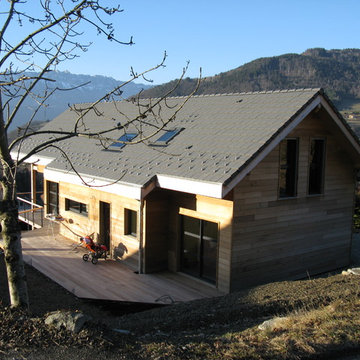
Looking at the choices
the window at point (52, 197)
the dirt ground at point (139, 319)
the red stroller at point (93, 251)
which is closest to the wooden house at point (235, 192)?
the red stroller at point (93, 251)

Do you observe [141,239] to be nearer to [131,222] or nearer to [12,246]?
[131,222]

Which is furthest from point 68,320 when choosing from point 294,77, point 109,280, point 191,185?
point 294,77

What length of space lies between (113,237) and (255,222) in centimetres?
453

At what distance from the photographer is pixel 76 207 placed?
15062 millimetres

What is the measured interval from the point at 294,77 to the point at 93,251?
75712mm

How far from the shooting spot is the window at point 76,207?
14577 millimetres

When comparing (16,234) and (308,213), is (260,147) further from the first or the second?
(16,234)

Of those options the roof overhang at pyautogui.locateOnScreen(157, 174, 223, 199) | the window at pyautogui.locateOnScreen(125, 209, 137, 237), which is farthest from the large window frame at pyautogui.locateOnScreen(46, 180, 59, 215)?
the roof overhang at pyautogui.locateOnScreen(157, 174, 223, 199)

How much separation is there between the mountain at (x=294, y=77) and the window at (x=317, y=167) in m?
51.9

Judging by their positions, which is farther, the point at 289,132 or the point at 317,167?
the point at 317,167

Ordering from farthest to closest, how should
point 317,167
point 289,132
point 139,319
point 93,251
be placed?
point 93,251, point 317,167, point 289,132, point 139,319

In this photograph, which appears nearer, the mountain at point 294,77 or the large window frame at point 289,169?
the large window frame at point 289,169

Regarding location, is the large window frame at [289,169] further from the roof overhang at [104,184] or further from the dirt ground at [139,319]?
the roof overhang at [104,184]

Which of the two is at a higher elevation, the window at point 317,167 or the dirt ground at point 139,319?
the window at point 317,167
